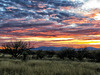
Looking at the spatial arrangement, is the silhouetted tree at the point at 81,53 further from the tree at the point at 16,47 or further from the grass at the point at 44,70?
the grass at the point at 44,70

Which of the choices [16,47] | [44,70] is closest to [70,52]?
[16,47]

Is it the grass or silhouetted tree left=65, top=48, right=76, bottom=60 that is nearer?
the grass

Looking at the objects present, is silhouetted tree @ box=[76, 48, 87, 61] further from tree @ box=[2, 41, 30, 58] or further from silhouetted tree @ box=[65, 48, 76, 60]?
tree @ box=[2, 41, 30, 58]

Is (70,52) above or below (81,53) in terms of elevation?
below

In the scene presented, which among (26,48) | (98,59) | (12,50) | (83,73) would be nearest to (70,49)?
(98,59)

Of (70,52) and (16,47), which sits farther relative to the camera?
(70,52)

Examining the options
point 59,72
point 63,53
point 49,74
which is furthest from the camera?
point 63,53

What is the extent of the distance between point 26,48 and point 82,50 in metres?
16.3

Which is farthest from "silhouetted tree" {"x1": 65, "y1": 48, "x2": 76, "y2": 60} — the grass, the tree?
the grass

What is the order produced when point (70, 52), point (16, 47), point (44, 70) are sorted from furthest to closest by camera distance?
point (70, 52), point (16, 47), point (44, 70)

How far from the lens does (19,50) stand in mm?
32781

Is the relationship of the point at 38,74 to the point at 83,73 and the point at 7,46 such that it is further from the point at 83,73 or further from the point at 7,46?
the point at 7,46

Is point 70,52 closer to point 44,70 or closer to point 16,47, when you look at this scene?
point 16,47

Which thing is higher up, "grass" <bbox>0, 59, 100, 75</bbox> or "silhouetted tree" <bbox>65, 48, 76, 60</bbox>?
"grass" <bbox>0, 59, 100, 75</bbox>
